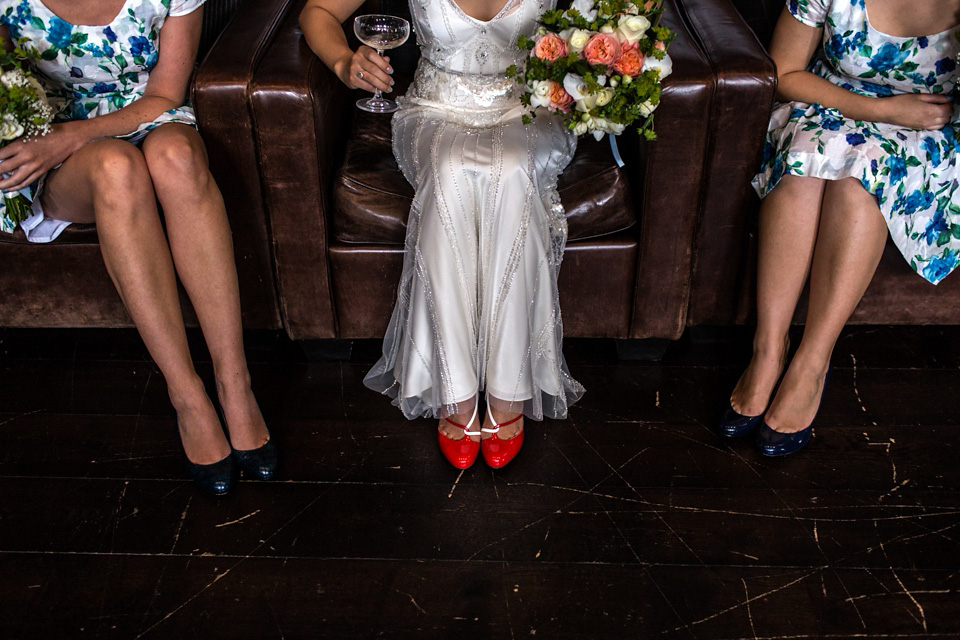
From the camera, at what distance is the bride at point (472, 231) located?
1.87 meters

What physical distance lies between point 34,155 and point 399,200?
82cm

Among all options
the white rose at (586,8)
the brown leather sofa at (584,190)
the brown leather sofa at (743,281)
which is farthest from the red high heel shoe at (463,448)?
the white rose at (586,8)

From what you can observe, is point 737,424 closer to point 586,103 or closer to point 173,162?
point 586,103

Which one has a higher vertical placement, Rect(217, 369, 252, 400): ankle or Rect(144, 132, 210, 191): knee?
Rect(144, 132, 210, 191): knee

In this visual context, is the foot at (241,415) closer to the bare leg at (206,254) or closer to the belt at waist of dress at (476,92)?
the bare leg at (206,254)

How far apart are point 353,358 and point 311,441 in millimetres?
360

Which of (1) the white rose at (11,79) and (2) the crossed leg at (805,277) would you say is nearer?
(1) the white rose at (11,79)

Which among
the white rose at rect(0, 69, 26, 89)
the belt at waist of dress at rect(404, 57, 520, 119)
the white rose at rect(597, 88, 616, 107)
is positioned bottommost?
the belt at waist of dress at rect(404, 57, 520, 119)

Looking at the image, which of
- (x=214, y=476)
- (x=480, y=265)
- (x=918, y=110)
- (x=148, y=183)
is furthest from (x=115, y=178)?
(x=918, y=110)

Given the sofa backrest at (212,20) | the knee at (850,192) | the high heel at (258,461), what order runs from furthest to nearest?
the sofa backrest at (212,20)
the high heel at (258,461)
the knee at (850,192)

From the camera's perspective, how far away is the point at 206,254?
6.11 feet

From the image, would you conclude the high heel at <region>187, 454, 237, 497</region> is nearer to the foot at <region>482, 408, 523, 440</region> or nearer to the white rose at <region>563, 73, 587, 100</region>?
the foot at <region>482, 408, 523, 440</region>

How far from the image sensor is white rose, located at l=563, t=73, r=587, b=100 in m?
1.76

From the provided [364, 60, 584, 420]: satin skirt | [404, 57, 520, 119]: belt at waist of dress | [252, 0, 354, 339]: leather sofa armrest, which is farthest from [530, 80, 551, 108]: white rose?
[252, 0, 354, 339]: leather sofa armrest
